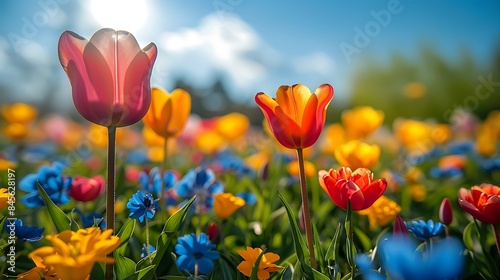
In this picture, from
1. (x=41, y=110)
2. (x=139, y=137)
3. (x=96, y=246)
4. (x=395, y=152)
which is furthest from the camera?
(x=41, y=110)

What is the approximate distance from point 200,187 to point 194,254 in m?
0.53

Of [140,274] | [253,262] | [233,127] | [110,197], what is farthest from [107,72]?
[233,127]

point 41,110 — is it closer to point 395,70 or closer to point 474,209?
point 395,70

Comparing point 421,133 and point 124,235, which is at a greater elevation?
point 421,133

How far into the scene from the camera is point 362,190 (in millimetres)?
921

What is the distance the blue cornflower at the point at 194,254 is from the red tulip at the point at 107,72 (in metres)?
0.31

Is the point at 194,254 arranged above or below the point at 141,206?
below

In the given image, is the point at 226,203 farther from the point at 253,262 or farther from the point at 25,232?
the point at 25,232

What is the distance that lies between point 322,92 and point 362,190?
0.72 ft

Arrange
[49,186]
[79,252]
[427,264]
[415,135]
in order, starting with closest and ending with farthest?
1. [427,264]
2. [79,252]
3. [49,186]
4. [415,135]

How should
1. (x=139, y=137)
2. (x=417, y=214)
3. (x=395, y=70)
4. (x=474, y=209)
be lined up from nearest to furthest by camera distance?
(x=474, y=209) → (x=417, y=214) → (x=139, y=137) → (x=395, y=70)

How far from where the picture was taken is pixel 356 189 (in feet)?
2.99

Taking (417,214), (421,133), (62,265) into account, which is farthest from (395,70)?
(62,265)

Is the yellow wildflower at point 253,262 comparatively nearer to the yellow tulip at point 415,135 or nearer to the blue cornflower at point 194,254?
the blue cornflower at point 194,254
